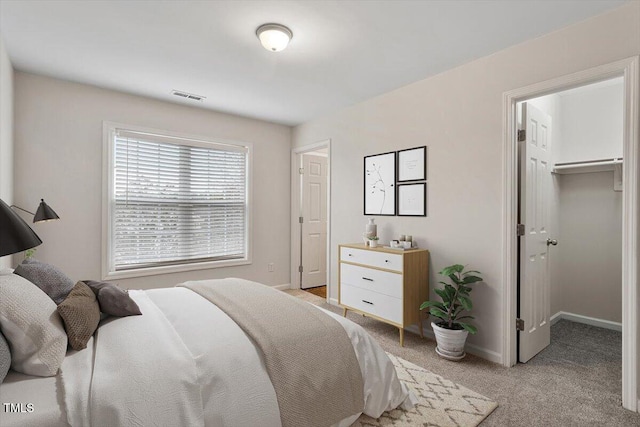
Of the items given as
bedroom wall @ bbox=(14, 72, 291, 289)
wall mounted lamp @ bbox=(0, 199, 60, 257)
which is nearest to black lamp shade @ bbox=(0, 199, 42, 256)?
wall mounted lamp @ bbox=(0, 199, 60, 257)

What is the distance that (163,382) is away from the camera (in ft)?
4.08

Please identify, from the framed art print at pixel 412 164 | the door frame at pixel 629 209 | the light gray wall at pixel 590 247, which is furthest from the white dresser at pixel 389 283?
the light gray wall at pixel 590 247

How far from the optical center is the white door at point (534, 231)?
262 centimetres

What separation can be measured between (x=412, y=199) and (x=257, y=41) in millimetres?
2010

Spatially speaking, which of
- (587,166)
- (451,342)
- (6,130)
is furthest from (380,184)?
(6,130)

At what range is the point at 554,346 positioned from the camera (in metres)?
2.92

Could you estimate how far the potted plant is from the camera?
2621 millimetres

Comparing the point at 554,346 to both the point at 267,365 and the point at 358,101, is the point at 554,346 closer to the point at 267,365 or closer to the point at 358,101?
the point at 267,365

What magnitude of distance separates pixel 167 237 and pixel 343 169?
2.29 metres

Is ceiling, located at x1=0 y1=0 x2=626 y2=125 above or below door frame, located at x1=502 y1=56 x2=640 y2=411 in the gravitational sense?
above

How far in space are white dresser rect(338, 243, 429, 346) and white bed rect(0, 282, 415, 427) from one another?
1194mm

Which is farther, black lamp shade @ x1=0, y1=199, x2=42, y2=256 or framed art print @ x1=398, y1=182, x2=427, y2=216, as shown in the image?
framed art print @ x1=398, y1=182, x2=427, y2=216

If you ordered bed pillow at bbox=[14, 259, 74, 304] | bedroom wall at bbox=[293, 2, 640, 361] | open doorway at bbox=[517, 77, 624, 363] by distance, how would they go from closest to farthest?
1. bed pillow at bbox=[14, 259, 74, 304]
2. bedroom wall at bbox=[293, 2, 640, 361]
3. open doorway at bbox=[517, 77, 624, 363]

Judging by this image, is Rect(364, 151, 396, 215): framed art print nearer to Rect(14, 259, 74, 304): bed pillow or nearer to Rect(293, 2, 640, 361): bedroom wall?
Rect(293, 2, 640, 361): bedroom wall
